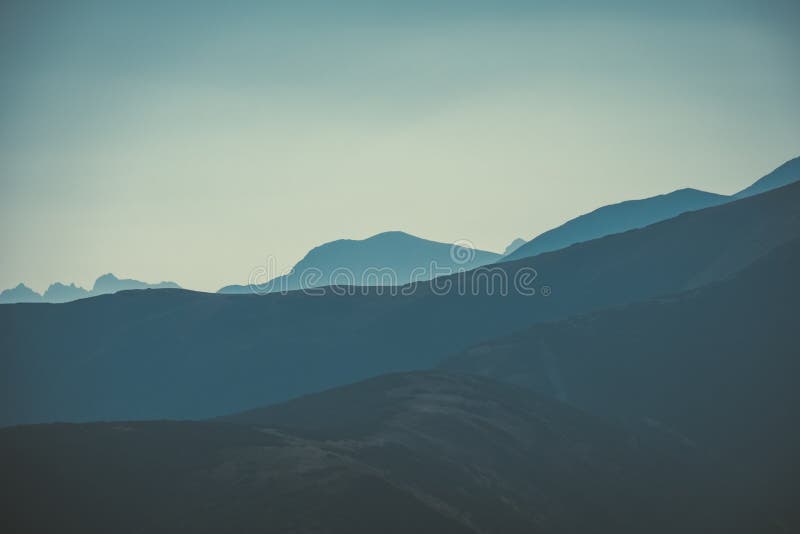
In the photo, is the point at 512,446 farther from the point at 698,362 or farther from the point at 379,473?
the point at 698,362

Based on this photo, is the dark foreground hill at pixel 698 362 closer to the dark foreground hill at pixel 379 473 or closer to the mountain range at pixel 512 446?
the mountain range at pixel 512 446

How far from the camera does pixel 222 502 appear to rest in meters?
71.6

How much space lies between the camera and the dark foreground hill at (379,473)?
2773 inches

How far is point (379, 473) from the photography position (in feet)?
273

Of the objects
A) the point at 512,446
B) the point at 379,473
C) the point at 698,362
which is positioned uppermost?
the point at 698,362

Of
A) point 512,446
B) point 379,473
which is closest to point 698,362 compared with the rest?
point 512,446

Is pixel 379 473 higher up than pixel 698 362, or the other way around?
pixel 698 362

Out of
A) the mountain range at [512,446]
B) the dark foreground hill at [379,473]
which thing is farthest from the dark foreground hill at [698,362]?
the dark foreground hill at [379,473]

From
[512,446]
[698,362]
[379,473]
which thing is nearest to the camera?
[379,473]

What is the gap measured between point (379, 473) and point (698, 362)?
97.6 meters

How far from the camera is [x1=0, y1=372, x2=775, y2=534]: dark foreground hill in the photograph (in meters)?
70.4

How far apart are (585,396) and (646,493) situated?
48.3m

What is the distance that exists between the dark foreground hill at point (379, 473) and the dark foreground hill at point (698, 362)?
12572 mm

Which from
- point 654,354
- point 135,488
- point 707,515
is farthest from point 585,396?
point 135,488
